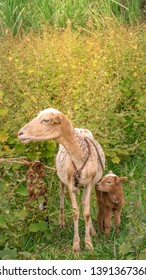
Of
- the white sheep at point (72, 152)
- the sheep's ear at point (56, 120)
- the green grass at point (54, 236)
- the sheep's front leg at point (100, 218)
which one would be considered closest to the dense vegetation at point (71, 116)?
the green grass at point (54, 236)

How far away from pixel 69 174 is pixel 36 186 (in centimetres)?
27

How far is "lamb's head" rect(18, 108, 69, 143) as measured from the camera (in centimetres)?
481

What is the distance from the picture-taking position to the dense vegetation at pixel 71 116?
5.15 metres

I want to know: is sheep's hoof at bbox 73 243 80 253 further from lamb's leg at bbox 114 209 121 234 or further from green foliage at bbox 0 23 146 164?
green foliage at bbox 0 23 146 164

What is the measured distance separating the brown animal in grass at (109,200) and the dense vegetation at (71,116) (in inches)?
3.7

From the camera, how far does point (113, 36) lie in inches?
348

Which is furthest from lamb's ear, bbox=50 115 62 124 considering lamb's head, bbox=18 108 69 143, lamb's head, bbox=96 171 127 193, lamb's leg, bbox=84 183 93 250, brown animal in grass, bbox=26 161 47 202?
lamb's head, bbox=96 171 127 193

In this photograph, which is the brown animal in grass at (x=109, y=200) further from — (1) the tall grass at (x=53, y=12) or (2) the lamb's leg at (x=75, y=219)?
(1) the tall grass at (x=53, y=12)

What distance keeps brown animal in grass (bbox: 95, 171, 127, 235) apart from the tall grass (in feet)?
22.2

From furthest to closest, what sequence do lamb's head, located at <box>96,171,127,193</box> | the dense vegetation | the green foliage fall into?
1. the green foliage
2. lamb's head, located at <box>96,171,127,193</box>
3. the dense vegetation

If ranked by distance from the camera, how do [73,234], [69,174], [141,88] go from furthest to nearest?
[141,88], [73,234], [69,174]

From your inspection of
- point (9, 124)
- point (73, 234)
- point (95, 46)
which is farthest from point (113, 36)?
point (73, 234)

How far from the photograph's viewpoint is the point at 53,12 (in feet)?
41.1

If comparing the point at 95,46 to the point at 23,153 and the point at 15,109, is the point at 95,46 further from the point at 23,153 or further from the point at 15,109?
the point at 23,153
